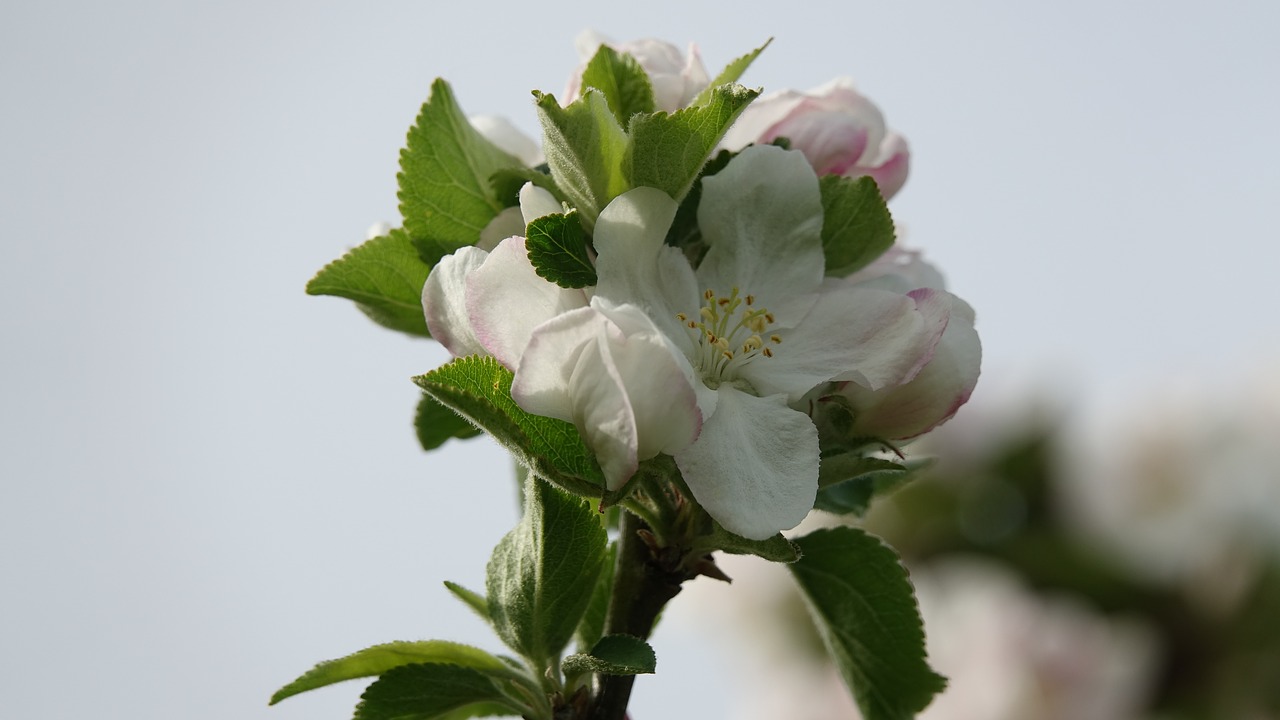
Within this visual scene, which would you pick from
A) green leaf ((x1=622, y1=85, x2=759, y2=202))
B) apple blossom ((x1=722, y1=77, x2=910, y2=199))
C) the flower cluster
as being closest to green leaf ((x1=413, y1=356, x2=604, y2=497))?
the flower cluster

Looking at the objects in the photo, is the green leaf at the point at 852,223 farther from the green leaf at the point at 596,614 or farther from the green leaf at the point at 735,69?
the green leaf at the point at 596,614

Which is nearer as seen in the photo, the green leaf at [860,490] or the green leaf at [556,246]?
the green leaf at [556,246]

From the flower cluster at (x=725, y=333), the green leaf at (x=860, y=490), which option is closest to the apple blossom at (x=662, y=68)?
the flower cluster at (x=725, y=333)

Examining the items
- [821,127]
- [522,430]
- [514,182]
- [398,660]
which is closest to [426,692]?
[398,660]

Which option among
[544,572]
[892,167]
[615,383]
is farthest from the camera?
[892,167]

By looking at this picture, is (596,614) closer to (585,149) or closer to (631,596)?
(631,596)
